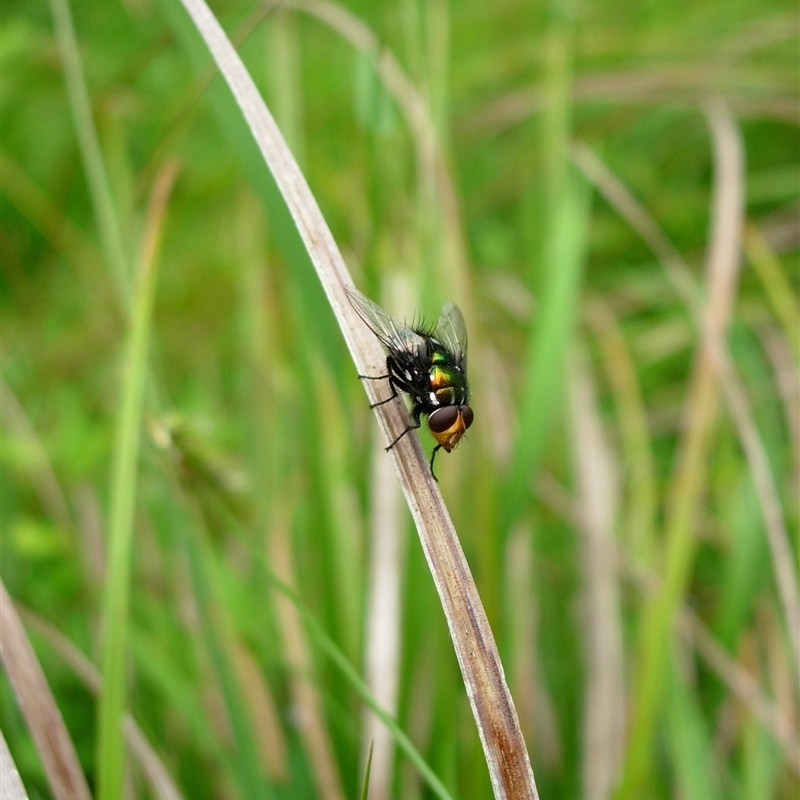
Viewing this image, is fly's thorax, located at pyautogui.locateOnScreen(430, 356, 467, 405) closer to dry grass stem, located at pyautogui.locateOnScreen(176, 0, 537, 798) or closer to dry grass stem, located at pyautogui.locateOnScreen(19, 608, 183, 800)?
dry grass stem, located at pyautogui.locateOnScreen(176, 0, 537, 798)

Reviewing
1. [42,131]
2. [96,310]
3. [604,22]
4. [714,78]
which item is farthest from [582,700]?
[604,22]

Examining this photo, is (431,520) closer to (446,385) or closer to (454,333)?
(446,385)

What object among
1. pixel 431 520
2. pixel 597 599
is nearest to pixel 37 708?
pixel 431 520

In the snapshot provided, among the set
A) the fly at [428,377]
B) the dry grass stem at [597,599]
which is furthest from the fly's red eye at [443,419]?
the dry grass stem at [597,599]

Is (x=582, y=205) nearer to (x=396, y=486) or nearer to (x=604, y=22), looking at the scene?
(x=396, y=486)

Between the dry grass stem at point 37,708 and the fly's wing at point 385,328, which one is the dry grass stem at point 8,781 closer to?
the dry grass stem at point 37,708

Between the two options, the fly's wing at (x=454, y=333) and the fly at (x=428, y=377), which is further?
the fly's wing at (x=454, y=333)
